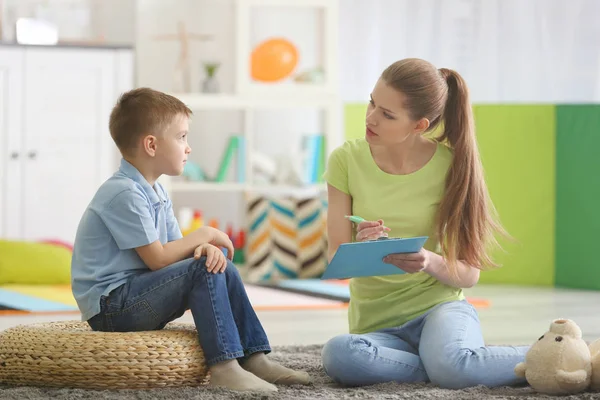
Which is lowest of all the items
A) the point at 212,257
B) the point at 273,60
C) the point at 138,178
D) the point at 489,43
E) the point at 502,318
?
the point at 502,318

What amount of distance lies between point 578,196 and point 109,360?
3.44 m

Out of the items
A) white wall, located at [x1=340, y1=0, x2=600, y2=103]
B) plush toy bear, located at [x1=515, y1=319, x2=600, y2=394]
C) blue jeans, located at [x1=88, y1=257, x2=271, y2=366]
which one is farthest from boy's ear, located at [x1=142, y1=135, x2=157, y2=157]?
white wall, located at [x1=340, y1=0, x2=600, y2=103]

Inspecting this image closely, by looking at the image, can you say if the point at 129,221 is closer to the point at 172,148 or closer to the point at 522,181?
the point at 172,148

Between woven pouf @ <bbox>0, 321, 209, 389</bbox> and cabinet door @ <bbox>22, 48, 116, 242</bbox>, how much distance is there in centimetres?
330

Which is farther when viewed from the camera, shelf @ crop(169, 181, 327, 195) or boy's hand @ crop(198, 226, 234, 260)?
shelf @ crop(169, 181, 327, 195)

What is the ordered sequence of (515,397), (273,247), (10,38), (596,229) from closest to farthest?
1. (515,397)
2. (596,229)
3. (273,247)
4. (10,38)

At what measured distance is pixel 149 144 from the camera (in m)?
2.26

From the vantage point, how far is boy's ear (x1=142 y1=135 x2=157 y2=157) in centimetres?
225

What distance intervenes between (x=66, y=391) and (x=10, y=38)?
4.10 metres

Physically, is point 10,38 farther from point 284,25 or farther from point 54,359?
point 54,359

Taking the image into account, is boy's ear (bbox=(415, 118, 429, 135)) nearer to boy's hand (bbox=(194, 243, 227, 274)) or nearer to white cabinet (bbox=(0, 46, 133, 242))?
boy's hand (bbox=(194, 243, 227, 274))

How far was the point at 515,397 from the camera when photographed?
2.08 meters

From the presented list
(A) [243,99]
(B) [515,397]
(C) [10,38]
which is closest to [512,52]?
(A) [243,99]

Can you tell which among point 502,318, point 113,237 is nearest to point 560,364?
point 113,237
